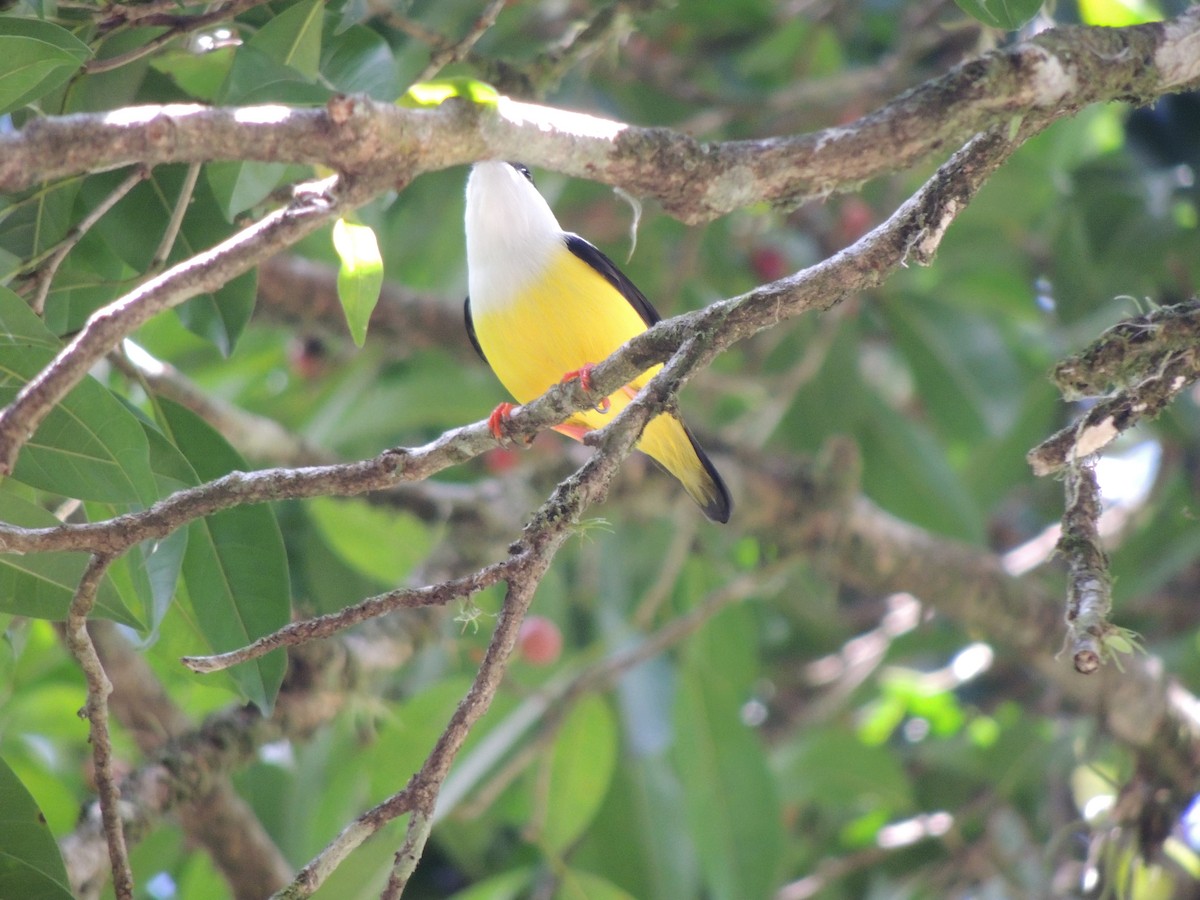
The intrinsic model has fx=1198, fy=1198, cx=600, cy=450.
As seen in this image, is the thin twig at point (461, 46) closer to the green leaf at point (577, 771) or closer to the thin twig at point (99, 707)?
the thin twig at point (99, 707)

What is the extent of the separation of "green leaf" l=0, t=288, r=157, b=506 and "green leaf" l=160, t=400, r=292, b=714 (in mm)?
393

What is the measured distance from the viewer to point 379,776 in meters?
4.37

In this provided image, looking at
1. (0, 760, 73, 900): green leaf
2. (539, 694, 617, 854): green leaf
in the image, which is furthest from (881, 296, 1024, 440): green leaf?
(0, 760, 73, 900): green leaf

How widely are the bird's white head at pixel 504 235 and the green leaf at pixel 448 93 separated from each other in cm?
117

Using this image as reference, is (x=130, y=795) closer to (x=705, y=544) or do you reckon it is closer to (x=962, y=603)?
(x=705, y=544)

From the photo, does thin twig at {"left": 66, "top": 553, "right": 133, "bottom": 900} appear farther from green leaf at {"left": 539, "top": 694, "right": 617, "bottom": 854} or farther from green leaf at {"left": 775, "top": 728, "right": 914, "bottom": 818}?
green leaf at {"left": 775, "top": 728, "right": 914, "bottom": 818}

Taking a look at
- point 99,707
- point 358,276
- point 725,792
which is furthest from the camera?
point 725,792

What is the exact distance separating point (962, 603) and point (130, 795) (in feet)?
10.6

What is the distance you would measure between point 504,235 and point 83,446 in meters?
1.90

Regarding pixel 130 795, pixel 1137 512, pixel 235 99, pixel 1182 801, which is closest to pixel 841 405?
pixel 1137 512

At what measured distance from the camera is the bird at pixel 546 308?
3.57 metres

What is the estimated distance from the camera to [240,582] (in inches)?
98.3

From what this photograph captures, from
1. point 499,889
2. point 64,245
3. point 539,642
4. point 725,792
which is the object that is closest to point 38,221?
point 64,245

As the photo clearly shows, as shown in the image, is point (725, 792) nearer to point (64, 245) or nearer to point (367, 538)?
point (367, 538)
